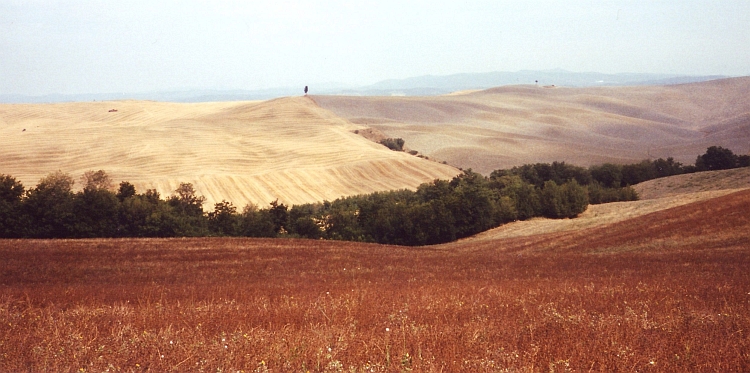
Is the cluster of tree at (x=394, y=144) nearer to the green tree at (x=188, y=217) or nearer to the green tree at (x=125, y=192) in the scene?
the green tree at (x=188, y=217)

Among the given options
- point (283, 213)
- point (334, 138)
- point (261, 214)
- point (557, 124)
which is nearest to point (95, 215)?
point (261, 214)

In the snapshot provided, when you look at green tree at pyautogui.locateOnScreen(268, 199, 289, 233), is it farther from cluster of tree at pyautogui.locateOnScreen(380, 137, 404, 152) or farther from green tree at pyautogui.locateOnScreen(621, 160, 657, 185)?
cluster of tree at pyautogui.locateOnScreen(380, 137, 404, 152)

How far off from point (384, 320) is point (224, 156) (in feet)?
245

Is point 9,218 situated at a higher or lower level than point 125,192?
higher

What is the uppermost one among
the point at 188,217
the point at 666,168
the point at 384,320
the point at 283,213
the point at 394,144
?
the point at 384,320

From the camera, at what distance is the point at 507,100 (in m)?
185

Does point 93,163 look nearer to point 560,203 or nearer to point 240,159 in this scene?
point 240,159

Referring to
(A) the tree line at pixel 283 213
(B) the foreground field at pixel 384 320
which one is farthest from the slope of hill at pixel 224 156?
(B) the foreground field at pixel 384 320

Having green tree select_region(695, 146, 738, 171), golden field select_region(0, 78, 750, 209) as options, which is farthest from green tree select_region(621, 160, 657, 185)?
golden field select_region(0, 78, 750, 209)

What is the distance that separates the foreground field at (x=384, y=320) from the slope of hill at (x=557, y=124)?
7821cm

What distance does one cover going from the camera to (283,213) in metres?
43.0

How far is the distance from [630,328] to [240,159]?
74843 millimetres

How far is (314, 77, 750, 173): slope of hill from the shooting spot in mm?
105625

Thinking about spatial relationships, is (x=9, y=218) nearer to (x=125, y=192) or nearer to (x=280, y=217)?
(x=125, y=192)
